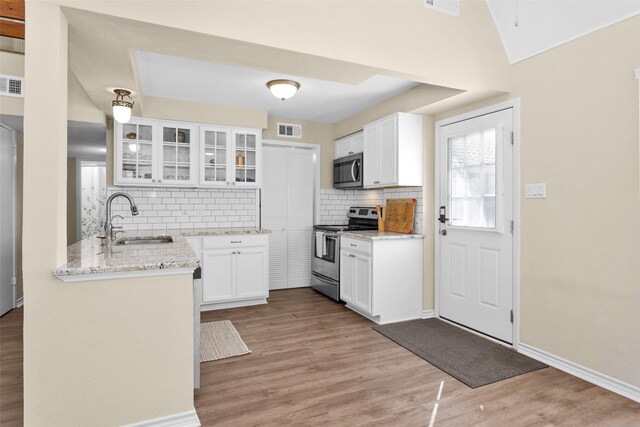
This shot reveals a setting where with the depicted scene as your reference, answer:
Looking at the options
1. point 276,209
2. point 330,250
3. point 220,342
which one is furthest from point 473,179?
point 220,342

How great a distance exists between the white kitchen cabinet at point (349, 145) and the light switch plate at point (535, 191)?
7.39 ft

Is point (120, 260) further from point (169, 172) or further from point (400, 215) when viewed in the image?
point (400, 215)

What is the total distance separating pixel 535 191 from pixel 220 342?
2.99 metres

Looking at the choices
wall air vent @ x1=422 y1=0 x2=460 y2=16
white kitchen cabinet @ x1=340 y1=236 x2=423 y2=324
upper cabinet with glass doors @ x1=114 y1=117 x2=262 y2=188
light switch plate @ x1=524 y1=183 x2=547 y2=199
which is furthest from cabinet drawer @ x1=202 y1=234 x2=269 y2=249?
wall air vent @ x1=422 y1=0 x2=460 y2=16

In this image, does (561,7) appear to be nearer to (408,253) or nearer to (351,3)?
(351,3)

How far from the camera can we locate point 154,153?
4281 mm

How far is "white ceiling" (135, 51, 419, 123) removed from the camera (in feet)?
10.9

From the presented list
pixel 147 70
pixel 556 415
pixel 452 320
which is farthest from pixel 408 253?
pixel 147 70

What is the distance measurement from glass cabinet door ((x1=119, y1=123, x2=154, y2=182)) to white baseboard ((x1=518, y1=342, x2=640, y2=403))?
13.9 feet

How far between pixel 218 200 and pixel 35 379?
3.22 m

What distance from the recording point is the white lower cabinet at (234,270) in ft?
13.9

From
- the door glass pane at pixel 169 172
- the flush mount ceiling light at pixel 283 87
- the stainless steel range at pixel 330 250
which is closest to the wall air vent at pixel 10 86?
the door glass pane at pixel 169 172

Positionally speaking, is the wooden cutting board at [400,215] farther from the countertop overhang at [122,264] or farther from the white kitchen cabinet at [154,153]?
the countertop overhang at [122,264]

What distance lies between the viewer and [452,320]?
3.82 metres
